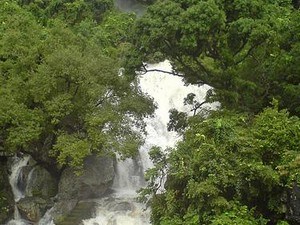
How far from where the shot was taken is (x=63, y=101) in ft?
57.8

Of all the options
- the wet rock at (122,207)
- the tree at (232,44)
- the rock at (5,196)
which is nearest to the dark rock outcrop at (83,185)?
the wet rock at (122,207)

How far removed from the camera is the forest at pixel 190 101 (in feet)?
41.2

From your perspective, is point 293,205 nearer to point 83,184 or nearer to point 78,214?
point 78,214

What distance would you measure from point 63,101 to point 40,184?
454cm

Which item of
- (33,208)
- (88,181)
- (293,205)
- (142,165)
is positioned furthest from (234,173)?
(142,165)

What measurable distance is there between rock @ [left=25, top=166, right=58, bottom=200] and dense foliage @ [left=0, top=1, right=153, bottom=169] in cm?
79

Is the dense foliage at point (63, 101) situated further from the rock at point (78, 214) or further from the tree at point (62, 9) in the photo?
the tree at point (62, 9)

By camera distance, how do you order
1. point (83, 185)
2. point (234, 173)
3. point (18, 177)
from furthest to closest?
point (18, 177) < point (83, 185) < point (234, 173)

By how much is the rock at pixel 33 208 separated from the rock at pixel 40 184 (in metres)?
0.55

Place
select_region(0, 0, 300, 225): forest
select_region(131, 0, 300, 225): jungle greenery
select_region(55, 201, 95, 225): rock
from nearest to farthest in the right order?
select_region(131, 0, 300, 225): jungle greenery < select_region(0, 0, 300, 225): forest < select_region(55, 201, 95, 225): rock

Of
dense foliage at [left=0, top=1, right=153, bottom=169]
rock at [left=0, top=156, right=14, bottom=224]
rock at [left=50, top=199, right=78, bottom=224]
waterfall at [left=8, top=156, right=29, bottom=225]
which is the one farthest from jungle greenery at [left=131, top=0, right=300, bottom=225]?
waterfall at [left=8, top=156, right=29, bottom=225]

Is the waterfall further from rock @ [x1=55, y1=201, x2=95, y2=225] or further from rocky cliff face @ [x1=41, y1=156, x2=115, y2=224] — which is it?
rock @ [x1=55, y1=201, x2=95, y2=225]

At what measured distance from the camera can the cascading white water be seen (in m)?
17.8

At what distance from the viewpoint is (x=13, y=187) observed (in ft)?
68.0
